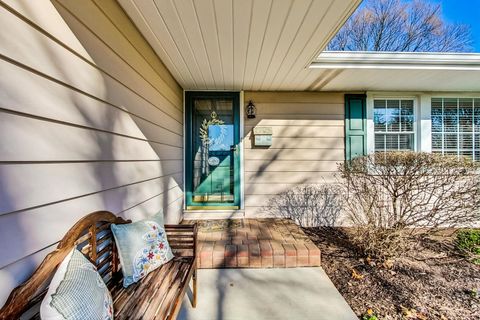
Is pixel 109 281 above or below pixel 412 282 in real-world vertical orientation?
above

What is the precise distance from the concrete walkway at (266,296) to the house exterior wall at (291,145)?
143 centimetres

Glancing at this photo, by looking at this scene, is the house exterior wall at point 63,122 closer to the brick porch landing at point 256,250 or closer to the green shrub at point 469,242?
the brick porch landing at point 256,250

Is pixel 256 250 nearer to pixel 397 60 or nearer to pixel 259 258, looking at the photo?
pixel 259 258

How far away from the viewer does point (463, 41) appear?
793 cm

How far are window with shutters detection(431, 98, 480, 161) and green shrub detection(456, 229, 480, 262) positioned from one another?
1.37 m

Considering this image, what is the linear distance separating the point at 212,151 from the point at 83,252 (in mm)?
2604

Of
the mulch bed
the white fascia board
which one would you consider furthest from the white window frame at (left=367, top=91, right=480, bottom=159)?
the mulch bed

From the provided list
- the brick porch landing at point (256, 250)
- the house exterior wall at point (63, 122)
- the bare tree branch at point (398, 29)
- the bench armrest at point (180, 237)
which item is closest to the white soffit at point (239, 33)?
the house exterior wall at point (63, 122)

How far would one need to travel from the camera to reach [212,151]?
3697 millimetres

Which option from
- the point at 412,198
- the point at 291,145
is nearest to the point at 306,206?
Answer: the point at 291,145

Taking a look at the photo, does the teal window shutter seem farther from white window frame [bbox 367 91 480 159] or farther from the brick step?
the brick step

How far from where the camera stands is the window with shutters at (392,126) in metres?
3.69

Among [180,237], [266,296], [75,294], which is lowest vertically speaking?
[266,296]

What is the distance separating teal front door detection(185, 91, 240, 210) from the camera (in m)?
3.67
